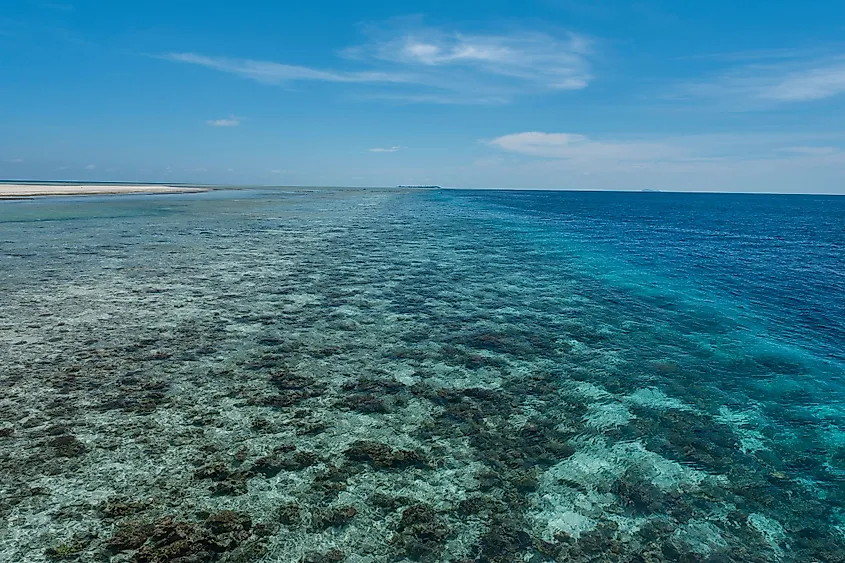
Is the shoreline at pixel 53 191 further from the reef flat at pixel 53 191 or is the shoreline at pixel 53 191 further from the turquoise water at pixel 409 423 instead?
the turquoise water at pixel 409 423

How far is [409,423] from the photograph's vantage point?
955 centimetres

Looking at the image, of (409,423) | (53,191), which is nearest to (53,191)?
(53,191)

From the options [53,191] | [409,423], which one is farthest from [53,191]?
[409,423]

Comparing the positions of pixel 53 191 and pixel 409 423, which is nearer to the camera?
pixel 409 423

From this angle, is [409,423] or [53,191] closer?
[409,423]

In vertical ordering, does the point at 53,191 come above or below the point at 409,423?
above

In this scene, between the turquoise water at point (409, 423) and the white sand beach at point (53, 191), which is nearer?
the turquoise water at point (409, 423)

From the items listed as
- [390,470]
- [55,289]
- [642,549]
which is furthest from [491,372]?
[55,289]

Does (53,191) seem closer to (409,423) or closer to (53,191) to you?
(53,191)

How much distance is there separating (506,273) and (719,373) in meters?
14.4

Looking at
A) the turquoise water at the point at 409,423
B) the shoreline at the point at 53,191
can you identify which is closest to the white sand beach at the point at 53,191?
the shoreline at the point at 53,191

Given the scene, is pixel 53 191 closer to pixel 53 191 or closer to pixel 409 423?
pixel 53 191

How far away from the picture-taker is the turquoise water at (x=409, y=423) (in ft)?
21.6

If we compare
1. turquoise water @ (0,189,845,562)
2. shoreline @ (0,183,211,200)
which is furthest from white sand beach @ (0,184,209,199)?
turquoise water @ (0,189,845,562)
